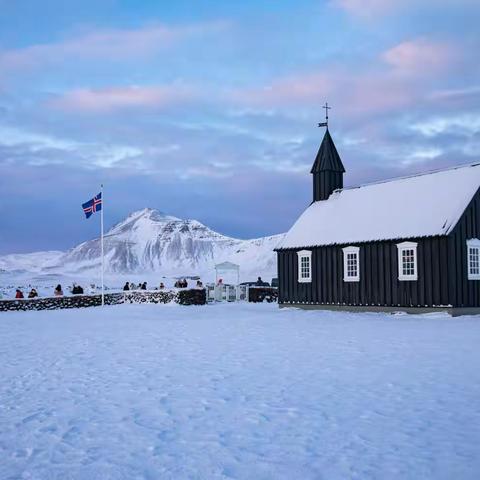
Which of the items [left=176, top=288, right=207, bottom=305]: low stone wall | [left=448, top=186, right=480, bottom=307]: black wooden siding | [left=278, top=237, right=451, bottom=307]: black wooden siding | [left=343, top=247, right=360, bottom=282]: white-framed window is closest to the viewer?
[left=448, top=186, right=480, bottom=307]: black wooden siding

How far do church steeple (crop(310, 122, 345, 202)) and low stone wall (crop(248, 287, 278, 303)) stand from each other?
1005 centimetres

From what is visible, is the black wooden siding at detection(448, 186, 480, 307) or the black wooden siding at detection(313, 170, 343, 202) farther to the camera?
the black wooden siding at detection(313, 170, 343, 202)

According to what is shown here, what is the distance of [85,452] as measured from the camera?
6.80m

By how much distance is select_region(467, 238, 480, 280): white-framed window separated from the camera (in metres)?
26.6

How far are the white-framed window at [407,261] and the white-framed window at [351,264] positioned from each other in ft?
8.49

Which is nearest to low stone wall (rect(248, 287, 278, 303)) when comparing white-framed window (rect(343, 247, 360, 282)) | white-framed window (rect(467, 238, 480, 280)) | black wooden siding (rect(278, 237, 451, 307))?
→ black wooden siding (rect(278, 237, 451, 307))

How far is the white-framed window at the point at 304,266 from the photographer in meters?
32.8

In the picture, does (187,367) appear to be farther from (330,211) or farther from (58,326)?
(330,211)

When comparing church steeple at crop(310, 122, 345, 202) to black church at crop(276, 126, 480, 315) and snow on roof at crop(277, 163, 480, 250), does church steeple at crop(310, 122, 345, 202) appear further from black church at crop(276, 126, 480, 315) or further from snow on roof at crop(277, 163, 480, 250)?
snow on roof at crop(277, 163, 480, 250)

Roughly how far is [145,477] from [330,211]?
29.3 metres

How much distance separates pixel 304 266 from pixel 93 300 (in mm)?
15200

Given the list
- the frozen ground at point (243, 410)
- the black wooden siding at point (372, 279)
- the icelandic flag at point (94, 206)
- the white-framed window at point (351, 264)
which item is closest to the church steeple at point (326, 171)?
the black wooden siding at point (372, 279)

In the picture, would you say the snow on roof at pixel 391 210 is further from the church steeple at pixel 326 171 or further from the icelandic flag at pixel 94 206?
the icelandic flag at pixel 94 206

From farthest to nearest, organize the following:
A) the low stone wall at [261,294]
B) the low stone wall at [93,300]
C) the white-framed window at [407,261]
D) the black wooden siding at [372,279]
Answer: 1. the low stone wall at [261,294]
2. the low stone wall at [93,300]
3. the white-framed window at [407,261]
4. the black wooden siding at [372,279]
